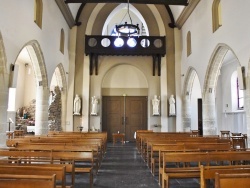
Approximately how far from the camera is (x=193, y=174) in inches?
162

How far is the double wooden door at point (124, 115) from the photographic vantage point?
15391 millimetres

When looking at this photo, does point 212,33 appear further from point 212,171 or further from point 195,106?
point 212,171

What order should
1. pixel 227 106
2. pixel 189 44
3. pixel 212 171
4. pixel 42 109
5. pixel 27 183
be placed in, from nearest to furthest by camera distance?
pixel 27 183 < pixel 212 171 < pixel 42 109 < pixel 189 44 < pixel 227 106

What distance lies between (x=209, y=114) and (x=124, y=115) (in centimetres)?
588

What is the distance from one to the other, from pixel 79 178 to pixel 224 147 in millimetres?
3091

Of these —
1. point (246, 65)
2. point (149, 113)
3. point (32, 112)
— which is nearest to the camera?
point (246, 65)

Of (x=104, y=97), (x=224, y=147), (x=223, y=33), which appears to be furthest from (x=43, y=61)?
(x=224, y=147)

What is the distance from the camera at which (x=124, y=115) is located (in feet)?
50.8

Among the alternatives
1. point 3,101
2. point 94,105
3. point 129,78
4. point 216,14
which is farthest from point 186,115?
point 3,101

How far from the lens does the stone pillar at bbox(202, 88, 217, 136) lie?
35.2 ft

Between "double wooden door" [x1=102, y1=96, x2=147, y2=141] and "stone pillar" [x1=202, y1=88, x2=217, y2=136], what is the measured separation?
5.09 meters

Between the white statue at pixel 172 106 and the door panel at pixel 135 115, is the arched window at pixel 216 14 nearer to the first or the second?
the white statue at pixel 172 106

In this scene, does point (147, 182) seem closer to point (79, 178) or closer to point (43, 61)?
point (79, 178)

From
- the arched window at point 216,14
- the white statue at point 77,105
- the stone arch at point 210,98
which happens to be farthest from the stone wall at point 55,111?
the arched window at point 216,14
